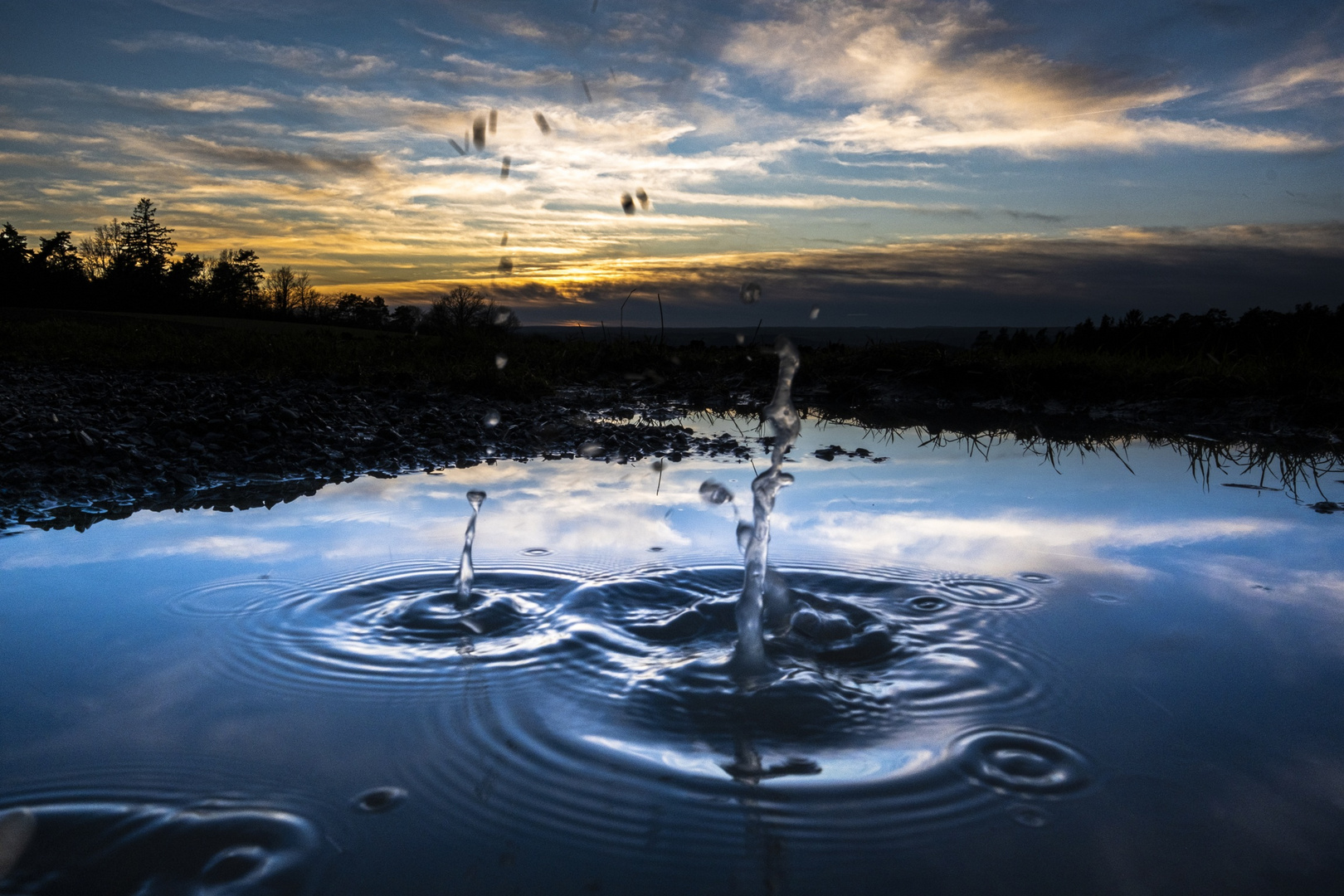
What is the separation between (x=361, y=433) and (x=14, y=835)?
16.3 ft

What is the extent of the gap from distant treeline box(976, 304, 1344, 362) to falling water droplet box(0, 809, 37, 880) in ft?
38.7

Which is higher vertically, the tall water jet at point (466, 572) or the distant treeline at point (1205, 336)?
the distant treeline at point (1205, 336)

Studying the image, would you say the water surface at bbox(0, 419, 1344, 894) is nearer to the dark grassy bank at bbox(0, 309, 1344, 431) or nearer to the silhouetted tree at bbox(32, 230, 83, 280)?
the dark grassy bank at bbox(0, 309, 1344, 431)

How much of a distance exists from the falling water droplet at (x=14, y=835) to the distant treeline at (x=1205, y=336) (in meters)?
11.8

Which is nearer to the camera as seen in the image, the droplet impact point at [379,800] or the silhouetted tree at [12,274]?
the droplet impact point at [379,800]

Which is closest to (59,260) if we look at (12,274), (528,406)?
(12,274)

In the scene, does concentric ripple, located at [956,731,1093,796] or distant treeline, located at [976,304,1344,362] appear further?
distant treeline, located at [976,304,1344,362]

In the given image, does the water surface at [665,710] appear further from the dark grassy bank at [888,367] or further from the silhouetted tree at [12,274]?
the silhouetted tree at [12,274]

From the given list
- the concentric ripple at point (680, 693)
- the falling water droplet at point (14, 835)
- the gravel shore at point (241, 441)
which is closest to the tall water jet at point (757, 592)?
the concentric ripple at point (680, 693)

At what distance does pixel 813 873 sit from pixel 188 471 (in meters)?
4.82

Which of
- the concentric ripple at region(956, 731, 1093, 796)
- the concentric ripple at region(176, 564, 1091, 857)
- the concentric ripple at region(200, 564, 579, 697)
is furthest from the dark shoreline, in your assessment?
the concentric ripple at region(956, 731, 1093, 796)

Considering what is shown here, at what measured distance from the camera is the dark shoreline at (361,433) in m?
4.75

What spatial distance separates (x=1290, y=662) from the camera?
2.40 metres

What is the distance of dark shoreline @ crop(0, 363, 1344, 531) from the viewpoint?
475 centimetres
